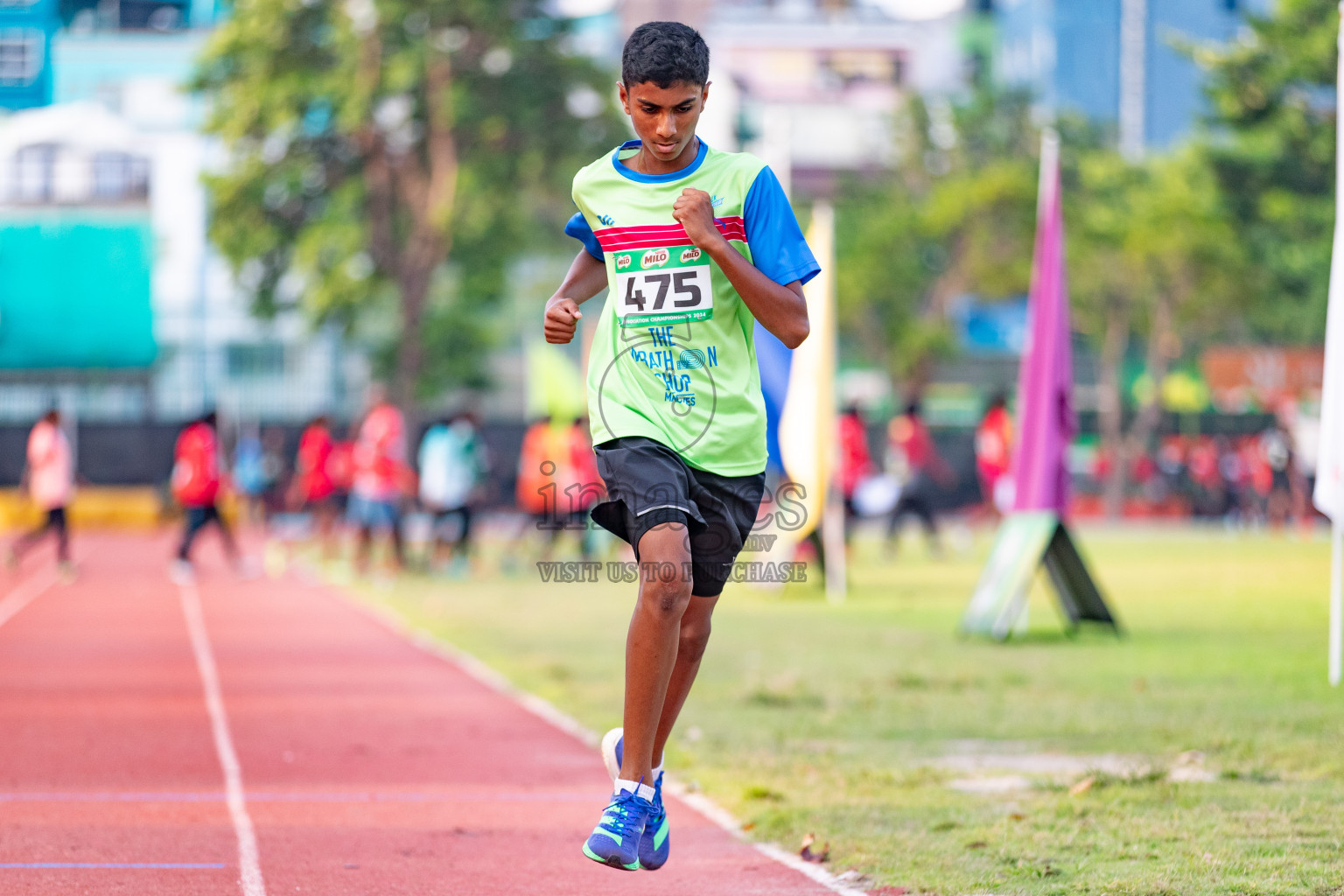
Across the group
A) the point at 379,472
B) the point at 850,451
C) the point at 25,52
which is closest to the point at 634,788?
the point at 379,472

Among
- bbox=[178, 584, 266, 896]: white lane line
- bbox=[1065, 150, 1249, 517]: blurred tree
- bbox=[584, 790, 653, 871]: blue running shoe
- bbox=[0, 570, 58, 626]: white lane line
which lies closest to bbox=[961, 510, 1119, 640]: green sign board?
bbox=[178, 584, 266, 896]: white lane line

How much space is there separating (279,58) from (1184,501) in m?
23.0

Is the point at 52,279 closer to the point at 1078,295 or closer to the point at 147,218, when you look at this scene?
the point at 147,218

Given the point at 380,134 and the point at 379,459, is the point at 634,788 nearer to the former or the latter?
the point at 379,459

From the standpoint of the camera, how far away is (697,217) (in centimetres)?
464

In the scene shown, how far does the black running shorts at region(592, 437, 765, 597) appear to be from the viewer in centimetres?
474

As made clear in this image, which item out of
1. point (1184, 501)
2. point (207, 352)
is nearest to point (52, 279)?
point (207, 352)

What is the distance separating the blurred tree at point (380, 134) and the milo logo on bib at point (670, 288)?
2869cm

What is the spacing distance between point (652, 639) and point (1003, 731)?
422 cm

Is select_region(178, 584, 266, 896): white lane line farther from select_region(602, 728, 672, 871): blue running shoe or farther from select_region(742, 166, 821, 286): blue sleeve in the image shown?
select_region(742, 166, 821, 286): blue sleeve

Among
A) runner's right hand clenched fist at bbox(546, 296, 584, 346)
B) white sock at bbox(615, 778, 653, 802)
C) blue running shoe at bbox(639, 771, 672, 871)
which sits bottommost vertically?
blue running shoe at bbox(639, 771, 672, 871)

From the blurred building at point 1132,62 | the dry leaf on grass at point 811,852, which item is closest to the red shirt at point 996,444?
the dry leaf on grass at point 811,852

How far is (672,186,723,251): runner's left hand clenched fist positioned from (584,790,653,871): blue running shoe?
139cm

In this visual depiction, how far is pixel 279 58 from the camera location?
33.1 meters
